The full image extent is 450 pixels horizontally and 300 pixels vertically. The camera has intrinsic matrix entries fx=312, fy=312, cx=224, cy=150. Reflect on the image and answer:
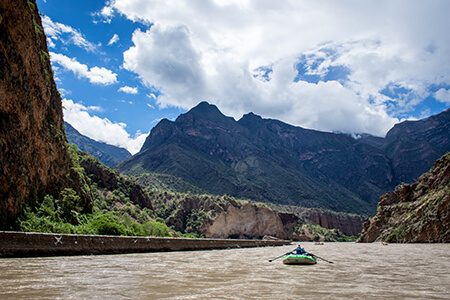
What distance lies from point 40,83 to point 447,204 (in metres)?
68.2

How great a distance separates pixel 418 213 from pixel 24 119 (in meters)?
75.3

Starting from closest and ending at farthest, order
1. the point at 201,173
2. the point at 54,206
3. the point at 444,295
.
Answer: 1. the point at 444,295
2. the point at 54,206
3. the point at 201,173

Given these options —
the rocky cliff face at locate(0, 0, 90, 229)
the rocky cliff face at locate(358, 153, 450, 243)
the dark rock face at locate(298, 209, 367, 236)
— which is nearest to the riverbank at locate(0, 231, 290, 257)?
the rocky cliff face at locate(0, 0, 90, 229)

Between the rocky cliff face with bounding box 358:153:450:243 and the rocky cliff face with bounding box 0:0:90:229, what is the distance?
212ft

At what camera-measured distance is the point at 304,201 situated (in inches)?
7067

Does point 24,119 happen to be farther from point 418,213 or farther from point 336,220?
point 336,220

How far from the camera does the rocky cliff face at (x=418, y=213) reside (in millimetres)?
59781

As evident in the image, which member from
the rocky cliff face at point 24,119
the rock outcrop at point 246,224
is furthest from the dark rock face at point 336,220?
the rocky cliff face at point 24,119

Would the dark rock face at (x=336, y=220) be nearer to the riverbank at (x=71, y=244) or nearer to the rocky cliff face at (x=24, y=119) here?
the riverbank at (x=71, y=244)

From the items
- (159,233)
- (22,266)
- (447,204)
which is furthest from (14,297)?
(447,204)

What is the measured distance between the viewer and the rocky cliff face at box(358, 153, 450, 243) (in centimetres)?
5978

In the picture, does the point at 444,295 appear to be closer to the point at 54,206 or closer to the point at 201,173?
the point at 54,206

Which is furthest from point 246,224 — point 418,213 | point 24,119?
point 24,119

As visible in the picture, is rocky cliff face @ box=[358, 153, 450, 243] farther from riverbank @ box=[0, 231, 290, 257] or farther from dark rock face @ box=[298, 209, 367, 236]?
dark rock face @ box=[298, 209, 367, 236]
